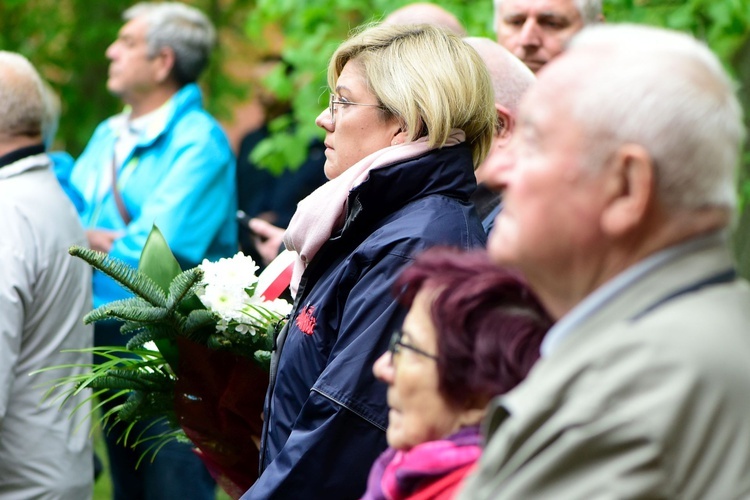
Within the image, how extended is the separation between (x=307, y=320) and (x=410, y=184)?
43 cm

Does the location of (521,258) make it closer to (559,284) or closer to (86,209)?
(559,284)

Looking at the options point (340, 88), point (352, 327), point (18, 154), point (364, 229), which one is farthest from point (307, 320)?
point (18, 154)

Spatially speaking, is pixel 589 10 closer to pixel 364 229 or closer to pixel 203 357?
pixel 364 229

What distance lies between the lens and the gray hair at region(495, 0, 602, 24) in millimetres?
4379

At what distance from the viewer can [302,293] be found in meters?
2.92

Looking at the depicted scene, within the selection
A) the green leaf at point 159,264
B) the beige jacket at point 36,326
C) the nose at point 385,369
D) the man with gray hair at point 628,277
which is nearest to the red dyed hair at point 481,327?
the nose at point 385,369

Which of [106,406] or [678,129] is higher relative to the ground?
[678,129]

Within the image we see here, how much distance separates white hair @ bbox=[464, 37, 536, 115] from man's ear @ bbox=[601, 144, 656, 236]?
2.10 m

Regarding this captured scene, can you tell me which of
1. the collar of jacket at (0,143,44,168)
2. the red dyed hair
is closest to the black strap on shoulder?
the red dyed hair

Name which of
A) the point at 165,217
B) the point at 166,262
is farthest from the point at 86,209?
the point at 166,262

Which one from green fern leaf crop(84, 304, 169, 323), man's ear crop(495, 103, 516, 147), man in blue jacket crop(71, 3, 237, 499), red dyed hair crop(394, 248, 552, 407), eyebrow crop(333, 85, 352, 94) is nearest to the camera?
red dyed hair crop(394, 248, 552, 407)

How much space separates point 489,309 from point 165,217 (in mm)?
3080

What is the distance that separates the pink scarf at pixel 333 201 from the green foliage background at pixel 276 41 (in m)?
0.96

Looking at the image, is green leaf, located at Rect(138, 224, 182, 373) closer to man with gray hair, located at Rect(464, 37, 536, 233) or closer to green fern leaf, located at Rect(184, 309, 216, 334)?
green fern leaf, located at Rect(184, 309, 216, 334)
